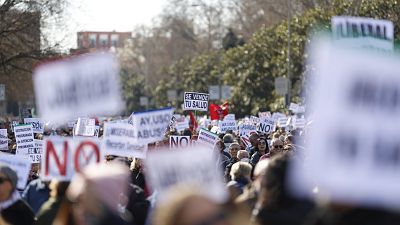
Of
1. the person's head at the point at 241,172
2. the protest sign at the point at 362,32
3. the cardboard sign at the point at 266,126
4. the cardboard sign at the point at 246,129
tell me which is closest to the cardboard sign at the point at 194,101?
the cardboard sign at the point at 246,129

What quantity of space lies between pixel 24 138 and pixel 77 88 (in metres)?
8.92

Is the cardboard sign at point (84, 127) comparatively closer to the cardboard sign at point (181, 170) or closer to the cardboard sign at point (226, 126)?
the cardboard sign at point (226, 126)

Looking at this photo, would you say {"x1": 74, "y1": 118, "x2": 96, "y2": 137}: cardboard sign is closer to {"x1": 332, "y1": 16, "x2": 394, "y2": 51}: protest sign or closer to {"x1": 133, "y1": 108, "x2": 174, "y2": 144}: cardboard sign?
{"x1": 133, "y1": 108, "x2": 174, "y2": 144}: cardboard sign

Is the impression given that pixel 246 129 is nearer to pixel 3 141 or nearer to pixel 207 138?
pixel 3 141

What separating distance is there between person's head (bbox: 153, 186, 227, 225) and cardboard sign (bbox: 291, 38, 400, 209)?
62 cm

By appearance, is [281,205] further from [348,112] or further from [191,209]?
[191,209]

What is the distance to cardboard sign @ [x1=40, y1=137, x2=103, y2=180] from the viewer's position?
618 centimetres

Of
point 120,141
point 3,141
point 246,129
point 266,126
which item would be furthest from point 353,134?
point 266,126

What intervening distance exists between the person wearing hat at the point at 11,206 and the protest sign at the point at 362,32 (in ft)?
9.93

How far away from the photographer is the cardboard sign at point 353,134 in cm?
408

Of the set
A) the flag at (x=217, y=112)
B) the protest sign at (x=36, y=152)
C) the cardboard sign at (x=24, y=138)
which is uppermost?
the cardboard sign at (x=24, y=138)

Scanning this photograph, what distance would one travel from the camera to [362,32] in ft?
14.9

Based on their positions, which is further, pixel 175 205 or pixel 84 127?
pixel 84 127

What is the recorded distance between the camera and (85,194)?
4633mm
